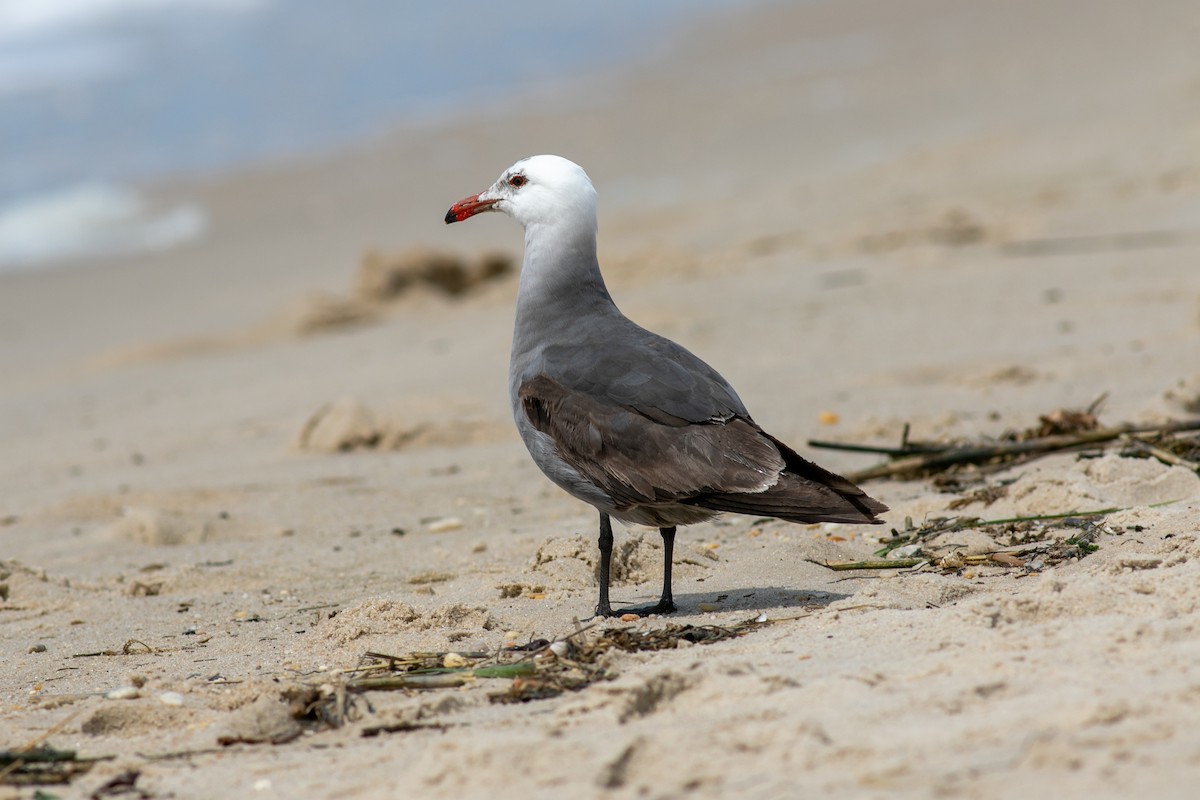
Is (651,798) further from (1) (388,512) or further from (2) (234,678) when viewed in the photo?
(1) (388,512)

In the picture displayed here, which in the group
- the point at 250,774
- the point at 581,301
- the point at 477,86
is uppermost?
the point at 477,86

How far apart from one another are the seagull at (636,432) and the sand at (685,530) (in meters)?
0.33

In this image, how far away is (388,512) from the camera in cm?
647

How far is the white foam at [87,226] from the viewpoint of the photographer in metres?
17.3

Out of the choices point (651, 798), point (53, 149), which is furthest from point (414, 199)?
point (651, 798)

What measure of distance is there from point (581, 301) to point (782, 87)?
1763cm

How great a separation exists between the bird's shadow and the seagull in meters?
0.13

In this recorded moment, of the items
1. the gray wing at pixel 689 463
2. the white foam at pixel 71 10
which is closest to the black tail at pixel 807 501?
the gray wing at pixel 689 463

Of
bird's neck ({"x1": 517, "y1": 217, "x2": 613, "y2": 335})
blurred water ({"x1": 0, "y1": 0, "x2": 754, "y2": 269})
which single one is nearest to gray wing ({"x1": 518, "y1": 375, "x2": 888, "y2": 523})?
bird's neck ({"x1": 517, "y1": 217, "x2": 613, "y2": 335})

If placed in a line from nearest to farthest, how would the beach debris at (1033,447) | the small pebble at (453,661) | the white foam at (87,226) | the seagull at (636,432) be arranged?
the small pebble at (453,661), the seagull at (636,432), the beach debris at (1033,447), the white foam at (87,226)

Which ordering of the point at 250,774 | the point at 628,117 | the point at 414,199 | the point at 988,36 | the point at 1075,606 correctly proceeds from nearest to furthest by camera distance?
the point at 250,774, the point at 1075,606, the point at 414,199, the point at 628,117, the point at 988,36

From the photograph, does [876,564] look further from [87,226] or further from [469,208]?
[87,226]

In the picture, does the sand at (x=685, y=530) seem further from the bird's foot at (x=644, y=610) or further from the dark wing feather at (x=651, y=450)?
the dark wing feather at (x=651, y=450)

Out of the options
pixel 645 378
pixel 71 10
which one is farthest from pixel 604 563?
pixel 71 10
